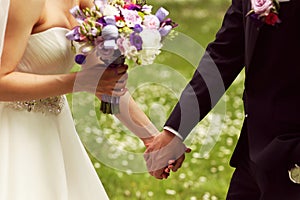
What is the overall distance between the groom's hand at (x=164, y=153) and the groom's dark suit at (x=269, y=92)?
365 millimetres

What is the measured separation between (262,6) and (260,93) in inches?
18.1

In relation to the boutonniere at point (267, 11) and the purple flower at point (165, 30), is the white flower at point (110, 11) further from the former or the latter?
the boutonniere at point (267, 11)

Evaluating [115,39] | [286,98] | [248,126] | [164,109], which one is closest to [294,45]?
[286,98]

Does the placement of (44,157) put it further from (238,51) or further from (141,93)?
(141,93)

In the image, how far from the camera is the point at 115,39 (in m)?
4.45

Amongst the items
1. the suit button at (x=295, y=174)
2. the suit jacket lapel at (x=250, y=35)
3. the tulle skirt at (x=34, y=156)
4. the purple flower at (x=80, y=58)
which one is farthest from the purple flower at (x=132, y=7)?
the suit button at (x=295, y=174)

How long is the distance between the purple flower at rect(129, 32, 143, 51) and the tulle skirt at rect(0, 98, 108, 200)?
707 millimetres

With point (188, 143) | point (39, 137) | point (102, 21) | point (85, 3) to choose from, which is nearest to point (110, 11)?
point (102, 21)

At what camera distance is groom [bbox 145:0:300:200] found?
416 centimetres

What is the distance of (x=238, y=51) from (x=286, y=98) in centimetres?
51

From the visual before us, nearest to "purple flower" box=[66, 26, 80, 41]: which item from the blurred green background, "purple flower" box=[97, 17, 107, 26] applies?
"purple flower" box=[97, 17, 107, 26]

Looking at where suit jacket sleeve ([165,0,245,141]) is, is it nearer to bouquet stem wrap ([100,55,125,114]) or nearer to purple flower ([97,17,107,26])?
bouquet stem wrap ([100,55,125,114])

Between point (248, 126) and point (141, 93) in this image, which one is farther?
point (141, 93)

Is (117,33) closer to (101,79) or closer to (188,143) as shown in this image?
(101,79)
